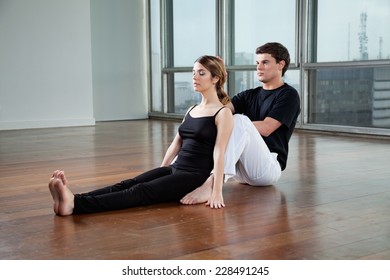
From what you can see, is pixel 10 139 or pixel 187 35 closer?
pixel 10 139

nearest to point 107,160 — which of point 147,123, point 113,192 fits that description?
point 113,192

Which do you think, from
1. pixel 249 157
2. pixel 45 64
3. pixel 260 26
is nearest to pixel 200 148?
pixel 249 157

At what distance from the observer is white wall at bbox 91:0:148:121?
28.3ft

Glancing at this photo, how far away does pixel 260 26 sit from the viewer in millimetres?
7109

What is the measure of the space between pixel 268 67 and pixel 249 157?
54 centimetres

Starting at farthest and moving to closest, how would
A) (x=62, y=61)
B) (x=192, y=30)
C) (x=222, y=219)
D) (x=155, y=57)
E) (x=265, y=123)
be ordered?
(x=155, y=57), (x=192, y=30), (x=62, y=61), (x=265, y=123), (x=222, y=219)

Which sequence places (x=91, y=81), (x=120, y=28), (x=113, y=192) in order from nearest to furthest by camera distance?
(x=113, y=192), (x=91, y=81), (x=120, y=28)

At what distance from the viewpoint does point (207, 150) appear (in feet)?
9.05

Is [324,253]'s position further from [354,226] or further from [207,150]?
[207,150]

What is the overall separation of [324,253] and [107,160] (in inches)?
103

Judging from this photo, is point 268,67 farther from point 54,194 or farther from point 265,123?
point 54,194

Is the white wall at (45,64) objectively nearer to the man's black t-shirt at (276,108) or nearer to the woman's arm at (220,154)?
the man's black t-shirt at (276,108)

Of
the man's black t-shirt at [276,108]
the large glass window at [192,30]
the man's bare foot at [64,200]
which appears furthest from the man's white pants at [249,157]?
the large glass window at [192,30]

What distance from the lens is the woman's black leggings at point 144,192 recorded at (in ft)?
8.29
